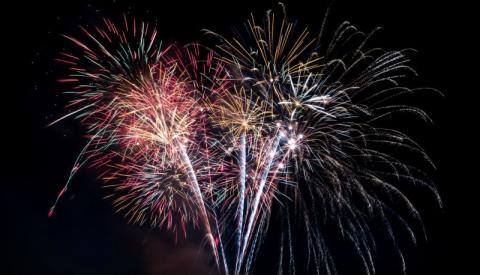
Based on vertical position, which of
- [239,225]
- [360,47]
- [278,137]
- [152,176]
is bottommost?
[239,225]

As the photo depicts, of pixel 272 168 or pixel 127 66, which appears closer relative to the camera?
pixel 127 66

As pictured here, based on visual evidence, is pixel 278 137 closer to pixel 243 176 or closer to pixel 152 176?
pixel 243 176

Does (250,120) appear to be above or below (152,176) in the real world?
above

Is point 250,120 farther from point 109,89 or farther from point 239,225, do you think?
point 109,89

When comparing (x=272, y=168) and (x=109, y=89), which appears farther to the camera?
(x=272, y=168)

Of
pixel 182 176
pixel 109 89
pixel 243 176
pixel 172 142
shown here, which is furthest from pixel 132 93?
pixel 243 176

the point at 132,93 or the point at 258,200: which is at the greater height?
the point at 132,93

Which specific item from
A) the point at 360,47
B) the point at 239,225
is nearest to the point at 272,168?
the point at 239,225
